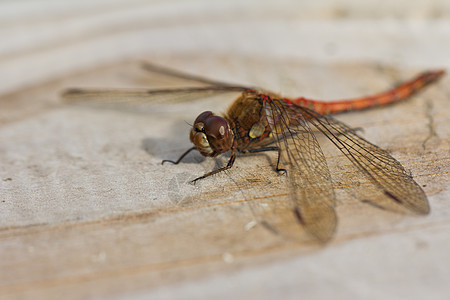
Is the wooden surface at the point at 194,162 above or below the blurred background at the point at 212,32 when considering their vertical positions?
below

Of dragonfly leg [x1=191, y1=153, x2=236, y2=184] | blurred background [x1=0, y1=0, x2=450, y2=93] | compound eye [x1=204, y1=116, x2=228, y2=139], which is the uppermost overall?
blurred background [x1=0, y1=0, x2=450, y2=93]

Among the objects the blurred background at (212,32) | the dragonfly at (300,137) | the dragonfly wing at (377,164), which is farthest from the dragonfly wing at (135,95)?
the dragonfly wing at (377,164)

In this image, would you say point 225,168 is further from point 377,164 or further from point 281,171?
point 377,164

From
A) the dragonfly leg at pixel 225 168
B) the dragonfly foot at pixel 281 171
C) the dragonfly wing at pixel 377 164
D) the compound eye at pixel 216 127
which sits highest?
the compound eye at pixel 216 127

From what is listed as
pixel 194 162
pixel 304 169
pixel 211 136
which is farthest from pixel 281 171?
pixel 194 162

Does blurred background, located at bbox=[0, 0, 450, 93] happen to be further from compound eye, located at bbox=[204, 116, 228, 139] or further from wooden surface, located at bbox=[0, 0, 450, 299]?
compound eye, located at bbox=[204, 116, 228, 139]

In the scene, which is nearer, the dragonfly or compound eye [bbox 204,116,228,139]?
the dragonfly

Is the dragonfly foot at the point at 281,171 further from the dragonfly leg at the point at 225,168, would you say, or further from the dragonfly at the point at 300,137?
the dragonfly leg at the point at 225,168

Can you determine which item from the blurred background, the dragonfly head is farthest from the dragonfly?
the blurred background
